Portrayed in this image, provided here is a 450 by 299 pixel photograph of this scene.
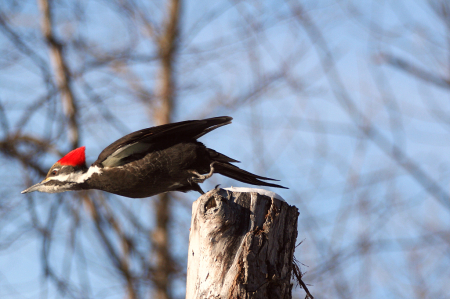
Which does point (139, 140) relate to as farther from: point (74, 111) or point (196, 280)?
point (74, 111)

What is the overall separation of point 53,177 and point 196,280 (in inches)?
87.9

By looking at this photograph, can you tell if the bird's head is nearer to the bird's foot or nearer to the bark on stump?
Answer: the bird's foot

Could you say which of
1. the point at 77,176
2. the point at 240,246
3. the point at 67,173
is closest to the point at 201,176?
the point at 77,176

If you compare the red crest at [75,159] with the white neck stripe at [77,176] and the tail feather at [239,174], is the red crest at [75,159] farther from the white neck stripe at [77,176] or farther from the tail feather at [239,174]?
the tail feather at [239,174]

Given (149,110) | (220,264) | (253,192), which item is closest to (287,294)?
(220,264)

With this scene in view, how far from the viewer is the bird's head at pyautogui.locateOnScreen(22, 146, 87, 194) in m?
3.89

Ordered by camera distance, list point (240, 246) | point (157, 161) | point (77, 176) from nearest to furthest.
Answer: point (240, 246) < point (157, 161) < point (77, 176)

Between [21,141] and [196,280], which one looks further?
[21,141]

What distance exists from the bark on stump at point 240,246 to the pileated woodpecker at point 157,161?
114 centimetres

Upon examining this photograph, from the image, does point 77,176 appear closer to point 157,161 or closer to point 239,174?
point 157,161

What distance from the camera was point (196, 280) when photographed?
2346 millimetres

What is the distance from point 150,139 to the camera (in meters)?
3.59

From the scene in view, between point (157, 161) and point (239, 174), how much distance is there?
0.79m

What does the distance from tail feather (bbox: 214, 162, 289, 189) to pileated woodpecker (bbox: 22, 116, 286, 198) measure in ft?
0.03
